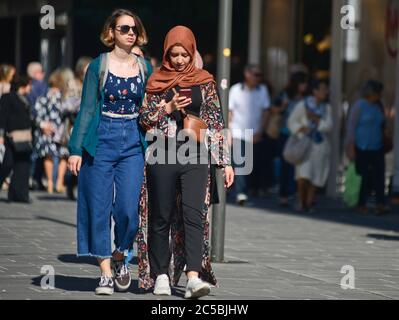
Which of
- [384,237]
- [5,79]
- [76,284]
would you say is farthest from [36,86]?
[76,284]

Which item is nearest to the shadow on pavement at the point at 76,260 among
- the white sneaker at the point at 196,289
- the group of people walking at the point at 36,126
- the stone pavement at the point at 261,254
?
the stone pavement at the point at 261,254

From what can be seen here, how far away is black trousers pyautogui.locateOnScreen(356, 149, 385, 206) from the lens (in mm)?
17438

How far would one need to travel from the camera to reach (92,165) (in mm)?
9375

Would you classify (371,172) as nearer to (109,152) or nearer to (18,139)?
(18,139)

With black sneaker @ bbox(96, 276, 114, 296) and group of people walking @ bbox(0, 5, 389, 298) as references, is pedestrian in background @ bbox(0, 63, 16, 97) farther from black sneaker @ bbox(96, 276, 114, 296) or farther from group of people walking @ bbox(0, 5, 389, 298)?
black sneaker @ bbox(96, 276, 114, 296)

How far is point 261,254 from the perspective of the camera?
12.6 metres

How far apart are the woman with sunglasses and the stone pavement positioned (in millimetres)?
381

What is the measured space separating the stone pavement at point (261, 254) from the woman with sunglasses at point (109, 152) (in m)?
0.38

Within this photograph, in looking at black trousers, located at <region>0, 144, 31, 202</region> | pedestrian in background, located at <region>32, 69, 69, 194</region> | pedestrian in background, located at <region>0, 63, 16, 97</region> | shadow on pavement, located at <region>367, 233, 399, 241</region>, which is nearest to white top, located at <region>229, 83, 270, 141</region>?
pedestrian in background, located at <region>32, 69, 69, 194</region>

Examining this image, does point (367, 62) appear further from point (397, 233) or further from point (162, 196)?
point (162, 196)

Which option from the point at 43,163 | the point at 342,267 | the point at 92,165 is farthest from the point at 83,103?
the point at 43,163

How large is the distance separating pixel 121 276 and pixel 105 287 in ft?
0.81

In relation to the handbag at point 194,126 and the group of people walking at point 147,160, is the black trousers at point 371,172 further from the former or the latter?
the handbag at point 194,126

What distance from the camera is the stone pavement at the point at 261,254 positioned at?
9.73 m
